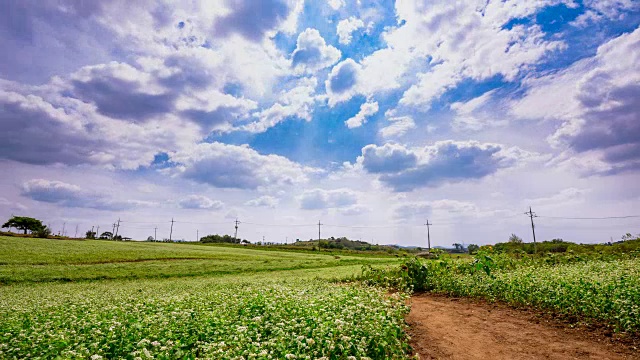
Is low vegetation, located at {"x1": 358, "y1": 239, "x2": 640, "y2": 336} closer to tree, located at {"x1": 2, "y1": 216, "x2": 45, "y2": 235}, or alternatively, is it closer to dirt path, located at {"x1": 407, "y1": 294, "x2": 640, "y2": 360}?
dirt path, located at {"x1": 407, "y1": 294, "x2": 640, "y2": 360}

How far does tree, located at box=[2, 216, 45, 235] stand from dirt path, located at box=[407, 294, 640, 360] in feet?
411

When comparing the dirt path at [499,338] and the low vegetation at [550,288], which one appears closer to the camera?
the dirt path at [499,338]

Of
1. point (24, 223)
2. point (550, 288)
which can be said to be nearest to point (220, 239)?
point (24, 223)

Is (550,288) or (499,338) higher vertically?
(550,288)

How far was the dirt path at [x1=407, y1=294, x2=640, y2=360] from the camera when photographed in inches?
316

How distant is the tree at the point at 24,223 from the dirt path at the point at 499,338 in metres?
125

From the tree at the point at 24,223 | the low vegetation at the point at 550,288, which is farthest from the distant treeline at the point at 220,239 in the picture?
the low vegetation at the point at 550,288

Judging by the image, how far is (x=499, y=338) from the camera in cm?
909

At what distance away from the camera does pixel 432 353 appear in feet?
26.3

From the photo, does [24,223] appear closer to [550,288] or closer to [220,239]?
[220,239]

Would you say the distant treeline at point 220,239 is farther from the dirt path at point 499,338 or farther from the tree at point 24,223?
the dirt path at point 499,338

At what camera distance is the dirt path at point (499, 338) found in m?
8.04

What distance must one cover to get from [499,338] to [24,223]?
424 feet

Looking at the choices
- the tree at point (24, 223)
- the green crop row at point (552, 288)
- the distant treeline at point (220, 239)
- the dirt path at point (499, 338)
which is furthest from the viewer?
the distant treeline at point (220, 239)
